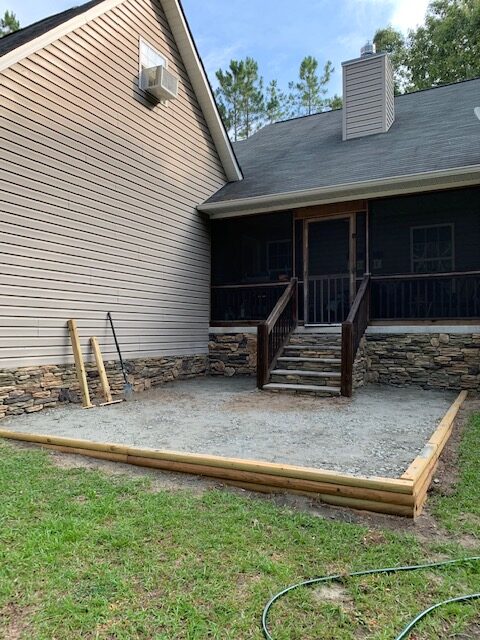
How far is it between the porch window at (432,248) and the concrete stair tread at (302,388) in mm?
4033

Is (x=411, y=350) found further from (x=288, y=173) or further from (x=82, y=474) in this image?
(x=82, y=474)

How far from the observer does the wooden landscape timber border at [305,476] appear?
280 cm

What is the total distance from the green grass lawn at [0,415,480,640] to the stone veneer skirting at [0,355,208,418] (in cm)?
257

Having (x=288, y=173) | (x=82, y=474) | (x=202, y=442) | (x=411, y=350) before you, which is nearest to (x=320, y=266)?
(x=288, y=173)

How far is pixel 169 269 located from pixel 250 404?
338 centimetres

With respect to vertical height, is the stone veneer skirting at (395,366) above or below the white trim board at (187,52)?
below

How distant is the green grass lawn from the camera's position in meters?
1.81

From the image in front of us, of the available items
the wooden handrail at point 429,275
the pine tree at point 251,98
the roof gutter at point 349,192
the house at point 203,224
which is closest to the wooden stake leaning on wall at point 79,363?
the house at point 203,224

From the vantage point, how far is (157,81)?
25.2 feet

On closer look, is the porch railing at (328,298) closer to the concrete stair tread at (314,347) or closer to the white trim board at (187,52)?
the concrete stair tread at (314,347)

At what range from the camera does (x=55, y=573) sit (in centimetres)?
215

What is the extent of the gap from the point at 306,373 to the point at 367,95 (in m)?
7.06

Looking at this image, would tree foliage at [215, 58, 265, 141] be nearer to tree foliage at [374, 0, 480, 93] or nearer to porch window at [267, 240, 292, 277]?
tree foliage at [374, 0, 480, 93]

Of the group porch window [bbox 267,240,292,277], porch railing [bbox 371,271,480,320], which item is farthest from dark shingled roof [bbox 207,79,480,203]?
porch railing [bbox 371,271,480,320]
